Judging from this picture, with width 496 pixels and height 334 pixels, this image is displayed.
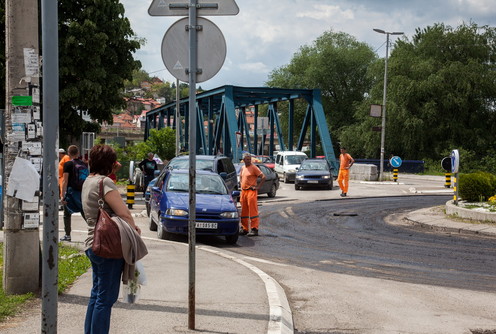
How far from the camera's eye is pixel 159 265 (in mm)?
9164

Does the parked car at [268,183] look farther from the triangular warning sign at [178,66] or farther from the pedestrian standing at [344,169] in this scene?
the triangular warning sign at [178,66]

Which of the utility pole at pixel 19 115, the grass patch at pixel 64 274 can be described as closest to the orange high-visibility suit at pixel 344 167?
the grass patch at pixel 64 274

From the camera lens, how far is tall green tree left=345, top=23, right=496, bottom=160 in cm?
5016

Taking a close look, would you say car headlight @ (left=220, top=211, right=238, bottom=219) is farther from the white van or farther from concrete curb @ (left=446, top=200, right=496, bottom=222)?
the white van

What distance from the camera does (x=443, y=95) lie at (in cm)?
5047

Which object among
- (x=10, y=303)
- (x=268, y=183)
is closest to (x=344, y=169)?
(x=268, y=183)

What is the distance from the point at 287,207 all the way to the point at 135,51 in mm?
10808

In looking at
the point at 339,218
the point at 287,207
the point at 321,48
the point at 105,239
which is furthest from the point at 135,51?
the point at 321,48

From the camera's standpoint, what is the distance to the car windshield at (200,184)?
1373cm

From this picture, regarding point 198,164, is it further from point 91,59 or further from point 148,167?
point 91,59

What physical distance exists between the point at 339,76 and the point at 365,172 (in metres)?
30.0

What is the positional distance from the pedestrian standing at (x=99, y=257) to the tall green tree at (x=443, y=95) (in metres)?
47.5

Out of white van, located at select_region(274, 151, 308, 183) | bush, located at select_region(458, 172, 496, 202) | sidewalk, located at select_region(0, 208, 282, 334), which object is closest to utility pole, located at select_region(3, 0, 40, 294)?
sidewalk, located at select_region(0, 208, 282, 334)

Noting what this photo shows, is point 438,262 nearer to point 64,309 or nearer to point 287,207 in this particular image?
point 64,309
